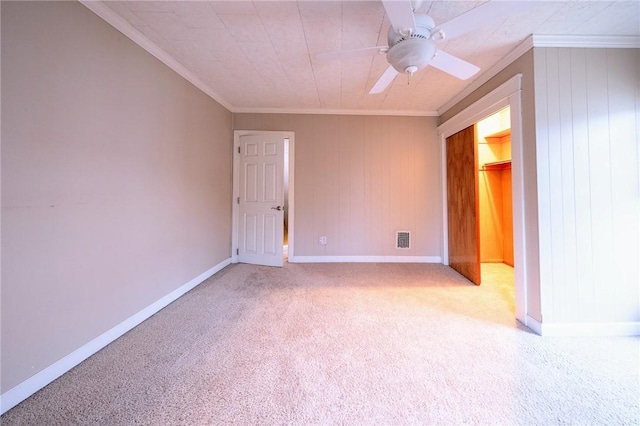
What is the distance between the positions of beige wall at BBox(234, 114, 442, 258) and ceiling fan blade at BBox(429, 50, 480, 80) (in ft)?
6.39

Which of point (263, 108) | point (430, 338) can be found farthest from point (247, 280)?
Result: point (263, 108)

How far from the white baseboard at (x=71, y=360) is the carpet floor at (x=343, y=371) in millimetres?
48

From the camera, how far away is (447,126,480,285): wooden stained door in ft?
8.90

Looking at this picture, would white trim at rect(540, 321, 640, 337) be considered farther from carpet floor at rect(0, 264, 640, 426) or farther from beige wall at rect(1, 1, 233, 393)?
beige wall at rect(1, 1, 233, 393)

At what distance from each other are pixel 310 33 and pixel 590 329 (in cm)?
312

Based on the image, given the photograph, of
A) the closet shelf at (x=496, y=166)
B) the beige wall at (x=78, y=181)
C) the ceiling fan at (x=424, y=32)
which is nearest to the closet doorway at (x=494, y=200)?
the closet shelf at (x=496, y=166)

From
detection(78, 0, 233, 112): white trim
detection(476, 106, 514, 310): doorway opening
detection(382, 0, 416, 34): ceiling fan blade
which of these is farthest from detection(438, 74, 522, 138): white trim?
detection(78, 0, 233, 112): white trim

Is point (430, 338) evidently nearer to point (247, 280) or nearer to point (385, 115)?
point (247, 280)

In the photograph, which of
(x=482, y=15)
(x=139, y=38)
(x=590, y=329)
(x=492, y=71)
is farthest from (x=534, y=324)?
(x=139, y=38)

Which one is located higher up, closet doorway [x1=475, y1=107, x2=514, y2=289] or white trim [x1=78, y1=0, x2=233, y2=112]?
white trim [x1=78, y1=0, x2=233, y2=112]

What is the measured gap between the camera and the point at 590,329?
67.7 inches

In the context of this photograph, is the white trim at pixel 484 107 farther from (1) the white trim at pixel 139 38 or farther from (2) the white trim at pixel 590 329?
(1) the white trim at pixel 139 38

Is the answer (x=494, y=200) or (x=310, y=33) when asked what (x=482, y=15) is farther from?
(x=494, y=200)

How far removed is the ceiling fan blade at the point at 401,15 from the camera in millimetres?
1092
